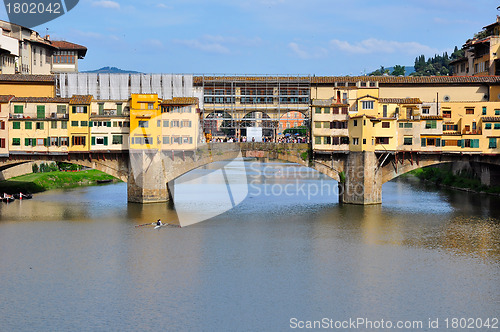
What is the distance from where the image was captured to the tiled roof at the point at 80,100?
6259cm

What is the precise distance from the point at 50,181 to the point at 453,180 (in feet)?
165

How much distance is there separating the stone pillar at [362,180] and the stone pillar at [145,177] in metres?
18.5

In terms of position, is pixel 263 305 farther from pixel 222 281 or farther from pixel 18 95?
pixel 18 95

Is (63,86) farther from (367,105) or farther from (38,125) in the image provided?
(367,105)

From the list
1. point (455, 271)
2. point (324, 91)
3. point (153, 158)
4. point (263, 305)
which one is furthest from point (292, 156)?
point (263, 305)

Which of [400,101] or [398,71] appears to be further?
[398,71]

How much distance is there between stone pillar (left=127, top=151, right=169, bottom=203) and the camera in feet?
204

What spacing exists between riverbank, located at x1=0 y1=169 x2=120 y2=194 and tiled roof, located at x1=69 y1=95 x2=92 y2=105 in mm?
14009

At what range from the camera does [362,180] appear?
61219mm

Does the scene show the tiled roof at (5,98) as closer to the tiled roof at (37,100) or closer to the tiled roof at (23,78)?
the tiled roof at (37,100)

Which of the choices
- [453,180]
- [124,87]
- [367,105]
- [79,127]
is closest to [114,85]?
[124,87]

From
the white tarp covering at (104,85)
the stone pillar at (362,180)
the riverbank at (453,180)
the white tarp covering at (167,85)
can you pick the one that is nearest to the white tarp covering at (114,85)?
the white tarp covering at (104,85)

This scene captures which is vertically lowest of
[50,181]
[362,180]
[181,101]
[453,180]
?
[453,180]

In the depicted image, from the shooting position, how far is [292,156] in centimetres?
6444
